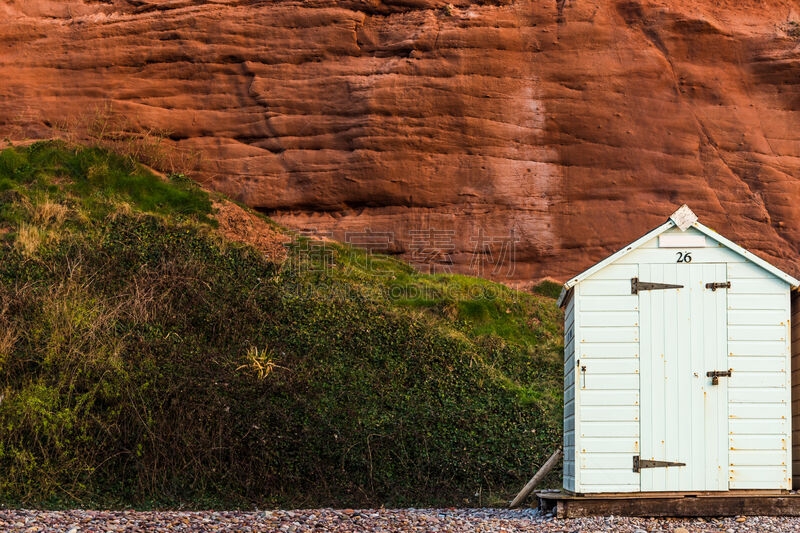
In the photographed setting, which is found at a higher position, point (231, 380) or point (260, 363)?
point (260, 363)

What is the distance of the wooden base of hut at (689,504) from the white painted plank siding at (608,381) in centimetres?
13

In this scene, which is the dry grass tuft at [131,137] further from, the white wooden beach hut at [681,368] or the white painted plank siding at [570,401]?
the white wooden beach hut at [681,368]

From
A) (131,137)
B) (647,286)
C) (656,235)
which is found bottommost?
(647,286)

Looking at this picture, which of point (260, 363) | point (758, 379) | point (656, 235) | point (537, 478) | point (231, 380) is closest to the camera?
point (758, 379)

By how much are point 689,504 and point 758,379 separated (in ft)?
4.59

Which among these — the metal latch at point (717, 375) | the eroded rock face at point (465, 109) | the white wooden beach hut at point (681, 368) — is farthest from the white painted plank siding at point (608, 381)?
the eroded rock face at point (465, 109)

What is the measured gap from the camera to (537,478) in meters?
10.2

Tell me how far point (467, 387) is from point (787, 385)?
6375mm

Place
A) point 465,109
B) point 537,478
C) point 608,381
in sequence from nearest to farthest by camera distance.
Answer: point 608,381
point 537,478
point 465,109

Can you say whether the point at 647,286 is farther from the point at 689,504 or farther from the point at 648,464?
the point at 689,504

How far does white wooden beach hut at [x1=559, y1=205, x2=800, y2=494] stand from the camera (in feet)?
28.0

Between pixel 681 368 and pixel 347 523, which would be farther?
pixel 681 368

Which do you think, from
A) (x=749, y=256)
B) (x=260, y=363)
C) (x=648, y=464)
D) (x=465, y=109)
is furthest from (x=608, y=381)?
(x=465, y=109)

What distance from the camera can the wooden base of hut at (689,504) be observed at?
27.4 feet
